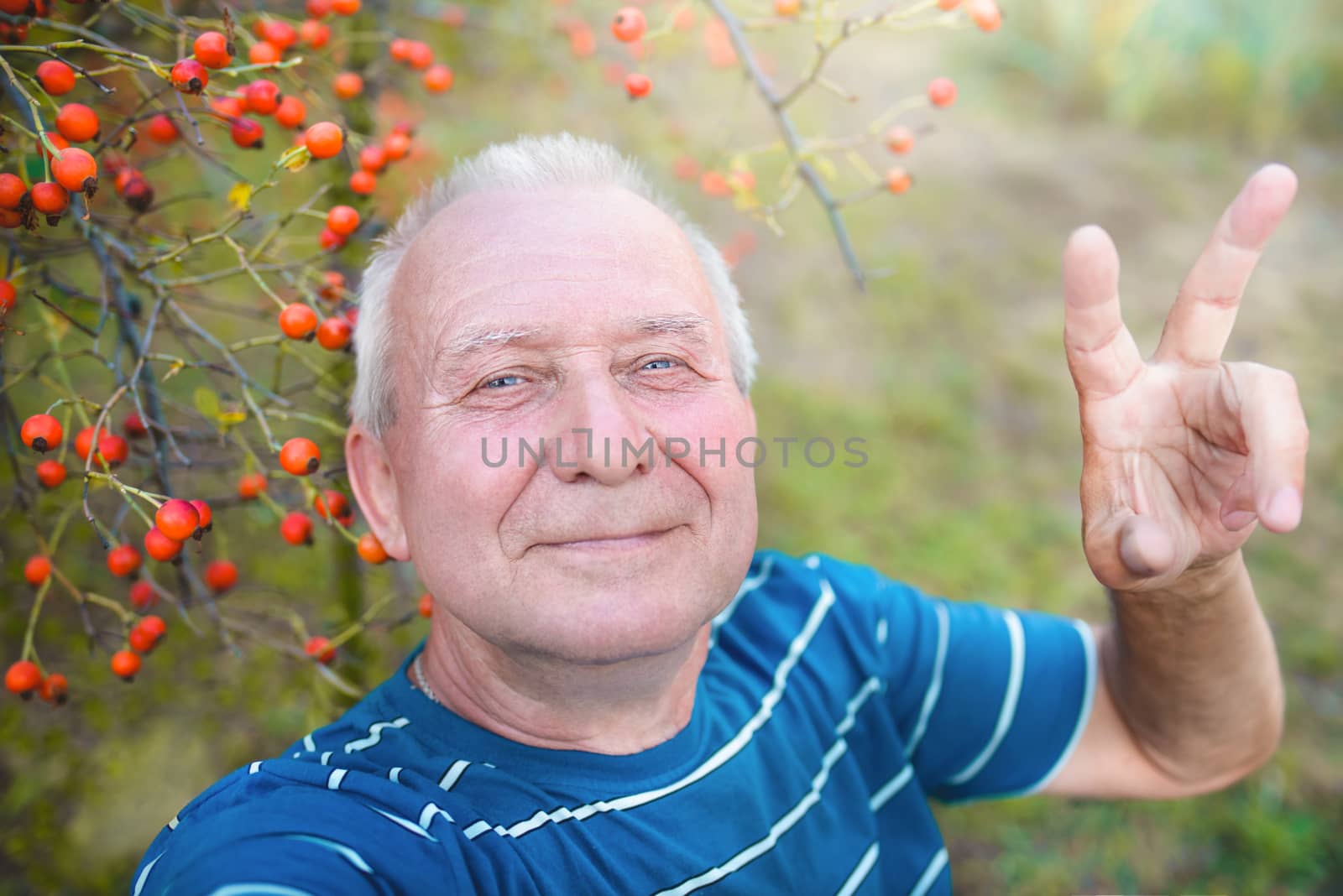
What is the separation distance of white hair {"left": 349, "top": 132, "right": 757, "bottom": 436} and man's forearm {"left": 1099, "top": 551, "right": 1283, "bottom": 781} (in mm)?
862

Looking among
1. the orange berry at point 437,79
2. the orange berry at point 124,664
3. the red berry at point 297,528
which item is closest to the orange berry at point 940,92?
the orange berry at point 437,79

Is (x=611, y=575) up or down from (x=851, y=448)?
up

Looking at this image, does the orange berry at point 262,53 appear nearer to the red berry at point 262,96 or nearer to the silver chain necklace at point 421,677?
the red berry at point 262,96

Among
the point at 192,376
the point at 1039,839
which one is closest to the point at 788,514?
the point at 1039,839

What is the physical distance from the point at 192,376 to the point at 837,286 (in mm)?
3246

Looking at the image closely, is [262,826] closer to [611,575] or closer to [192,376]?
[611,575]

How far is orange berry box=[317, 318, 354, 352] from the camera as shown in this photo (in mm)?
1622

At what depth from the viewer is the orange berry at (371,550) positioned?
5.41 ft

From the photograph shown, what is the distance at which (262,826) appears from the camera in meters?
1.19

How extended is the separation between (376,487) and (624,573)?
0.57 metres

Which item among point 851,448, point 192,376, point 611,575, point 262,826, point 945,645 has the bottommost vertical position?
point 851,448

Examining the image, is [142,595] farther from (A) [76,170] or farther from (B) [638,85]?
(B) [638,85]

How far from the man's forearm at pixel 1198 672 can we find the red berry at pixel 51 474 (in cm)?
182

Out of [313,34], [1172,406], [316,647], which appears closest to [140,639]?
[316,647]
